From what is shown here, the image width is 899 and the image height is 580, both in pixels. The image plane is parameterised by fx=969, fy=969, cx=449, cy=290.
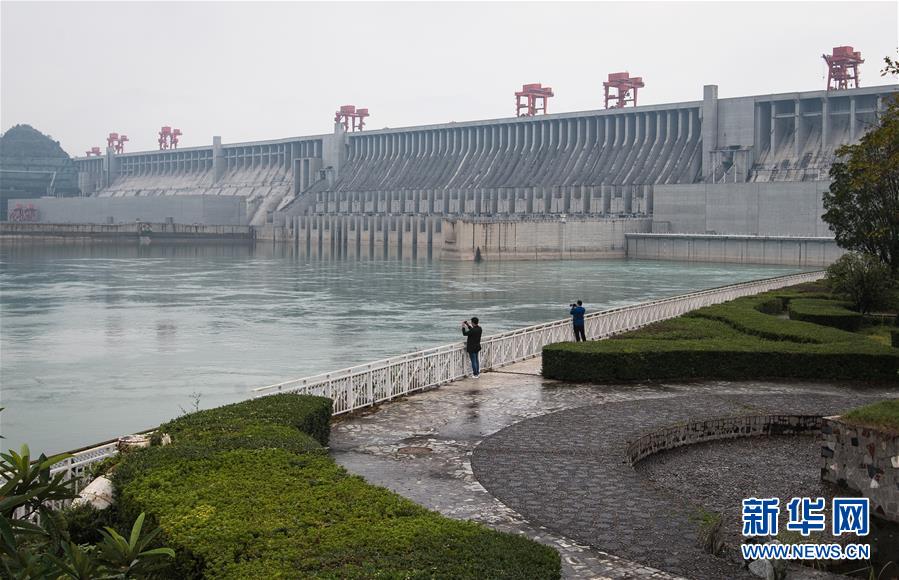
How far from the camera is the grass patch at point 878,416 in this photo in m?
12.3

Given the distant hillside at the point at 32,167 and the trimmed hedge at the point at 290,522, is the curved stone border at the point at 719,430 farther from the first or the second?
the distant hillside at the point at 32,167

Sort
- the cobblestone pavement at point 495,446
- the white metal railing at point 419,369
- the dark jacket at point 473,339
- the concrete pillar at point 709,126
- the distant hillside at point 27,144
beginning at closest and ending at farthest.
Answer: the cobblestone pavement at point 495,446
the white metal railing at point 419,369
the dark jacket at point 473,339
the concrete pillar at point 709,126
the distant hillside at point 27,144

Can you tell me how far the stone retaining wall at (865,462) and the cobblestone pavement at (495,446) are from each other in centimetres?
304

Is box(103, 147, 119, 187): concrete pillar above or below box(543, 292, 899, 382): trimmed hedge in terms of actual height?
above

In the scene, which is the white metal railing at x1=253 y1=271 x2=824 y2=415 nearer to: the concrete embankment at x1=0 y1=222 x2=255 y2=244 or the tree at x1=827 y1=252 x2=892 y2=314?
the tree at x1=827 y1=252 x2=892 y2=314

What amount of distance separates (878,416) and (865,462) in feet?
2.04

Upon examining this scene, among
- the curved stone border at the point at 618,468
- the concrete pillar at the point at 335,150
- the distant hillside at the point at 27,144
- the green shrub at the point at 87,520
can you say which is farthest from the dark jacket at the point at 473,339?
the distant hillside at the point at 27,144

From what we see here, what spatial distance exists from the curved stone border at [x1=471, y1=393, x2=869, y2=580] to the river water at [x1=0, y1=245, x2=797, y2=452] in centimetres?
1105

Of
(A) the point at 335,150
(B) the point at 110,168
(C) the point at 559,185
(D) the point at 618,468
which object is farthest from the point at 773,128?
(B) the point at 110,168

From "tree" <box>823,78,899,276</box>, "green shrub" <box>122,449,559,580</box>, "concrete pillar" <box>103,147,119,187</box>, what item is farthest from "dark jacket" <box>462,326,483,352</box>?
"concrete pillar" <box>103,147,119,187</box>

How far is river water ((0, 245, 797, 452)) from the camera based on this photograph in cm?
2589

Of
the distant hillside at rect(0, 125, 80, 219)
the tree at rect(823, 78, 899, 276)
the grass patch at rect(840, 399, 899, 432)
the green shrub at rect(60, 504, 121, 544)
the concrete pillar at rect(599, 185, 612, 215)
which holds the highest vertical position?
the distant hillside at rect(0, 125, 80, 219)

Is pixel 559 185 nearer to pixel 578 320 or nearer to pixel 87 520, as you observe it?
pixel 578 320

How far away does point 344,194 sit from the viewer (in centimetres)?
14688
